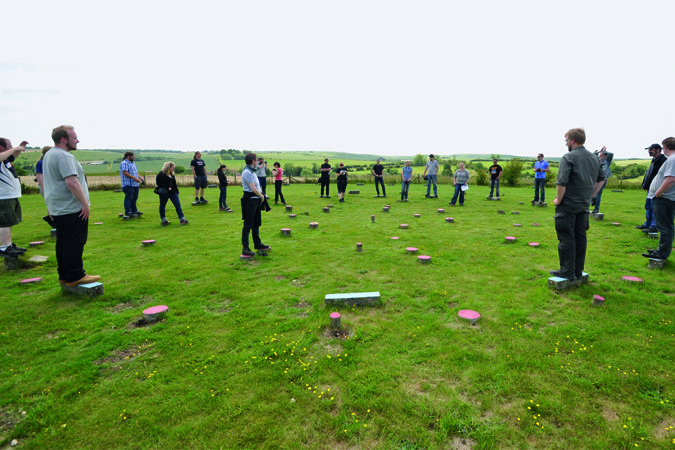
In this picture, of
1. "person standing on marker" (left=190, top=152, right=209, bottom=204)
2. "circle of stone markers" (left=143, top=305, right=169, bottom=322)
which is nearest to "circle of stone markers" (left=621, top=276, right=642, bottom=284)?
"circle of stone markers" (left=143, top=305, right=169, bottom=322)

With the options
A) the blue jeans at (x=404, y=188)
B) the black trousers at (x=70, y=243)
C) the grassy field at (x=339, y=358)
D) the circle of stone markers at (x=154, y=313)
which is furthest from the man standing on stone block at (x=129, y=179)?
the blue jeans at (x=404, y=188)

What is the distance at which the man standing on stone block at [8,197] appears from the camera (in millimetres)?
6541

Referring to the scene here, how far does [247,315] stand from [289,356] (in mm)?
1350

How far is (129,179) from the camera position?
39.4 feet

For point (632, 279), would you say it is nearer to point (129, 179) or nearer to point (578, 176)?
point (578, 176)

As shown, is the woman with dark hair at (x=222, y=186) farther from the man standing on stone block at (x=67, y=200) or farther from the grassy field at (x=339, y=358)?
the man standing on stone block at (x=67, y=200)

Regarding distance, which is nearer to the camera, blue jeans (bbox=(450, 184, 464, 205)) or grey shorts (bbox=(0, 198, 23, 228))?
grey shorts (bbox=(0, 198, 23, 228))

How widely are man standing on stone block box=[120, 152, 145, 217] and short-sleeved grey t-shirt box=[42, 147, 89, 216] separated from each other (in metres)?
6.80

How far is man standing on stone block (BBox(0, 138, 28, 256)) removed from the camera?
654 centimetres

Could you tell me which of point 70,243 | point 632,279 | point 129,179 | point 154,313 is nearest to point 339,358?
point 154,313

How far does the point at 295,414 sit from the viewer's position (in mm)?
2945

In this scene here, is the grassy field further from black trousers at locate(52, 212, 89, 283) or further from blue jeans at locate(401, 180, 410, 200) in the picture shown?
blue jeans at locate(401, 180, 410, 200)

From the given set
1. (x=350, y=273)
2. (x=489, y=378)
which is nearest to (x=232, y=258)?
(x=350, y=273)

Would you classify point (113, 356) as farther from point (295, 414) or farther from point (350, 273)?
point (350, 273)
